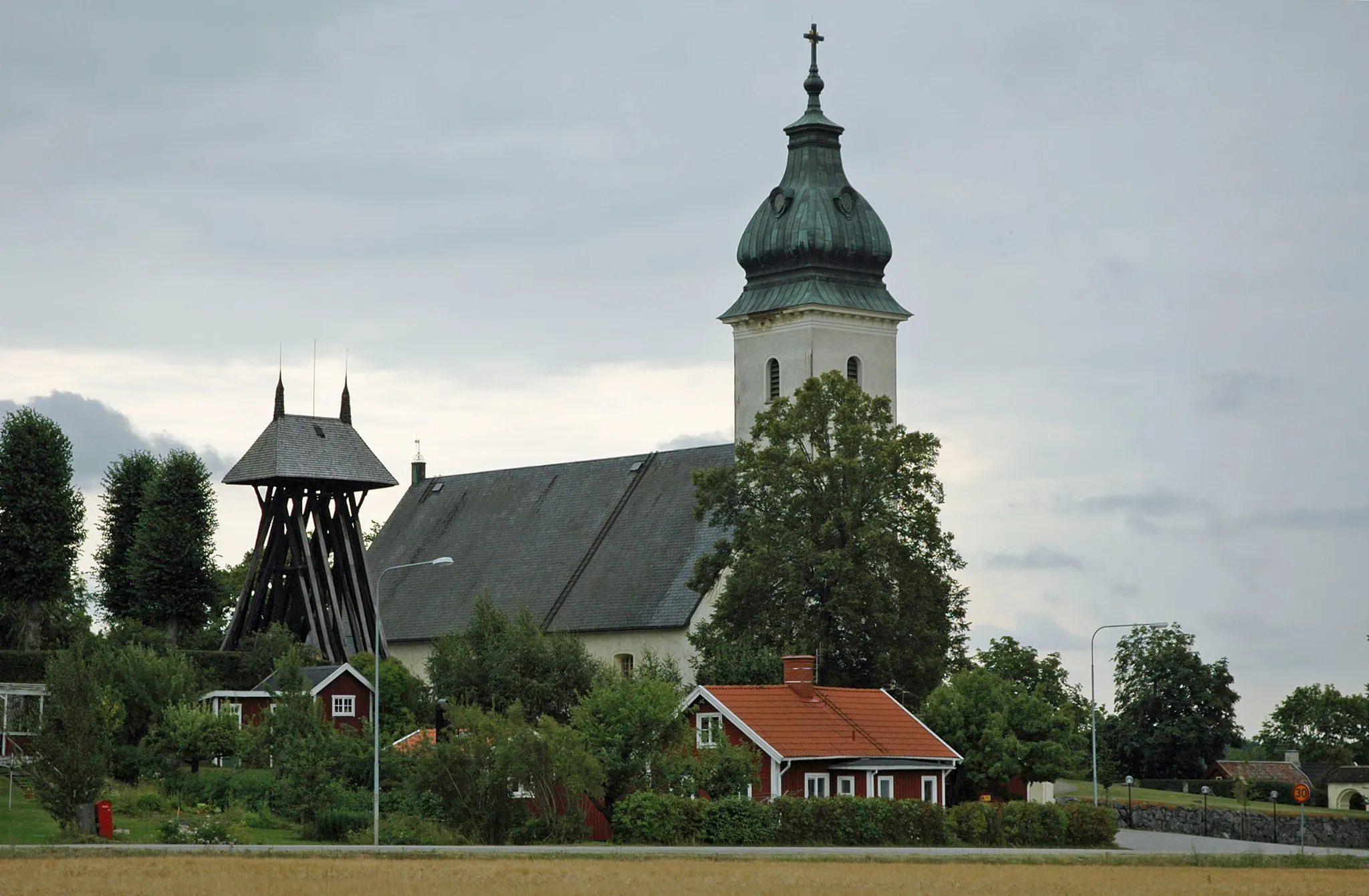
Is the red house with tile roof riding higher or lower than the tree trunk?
lower

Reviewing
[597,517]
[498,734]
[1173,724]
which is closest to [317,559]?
[597,517]

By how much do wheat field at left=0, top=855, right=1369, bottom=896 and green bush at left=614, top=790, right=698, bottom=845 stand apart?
5919mm

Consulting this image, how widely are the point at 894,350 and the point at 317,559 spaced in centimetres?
2105

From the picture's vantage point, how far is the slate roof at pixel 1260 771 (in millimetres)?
104375

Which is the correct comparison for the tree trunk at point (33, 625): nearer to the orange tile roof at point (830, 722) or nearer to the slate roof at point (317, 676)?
the slate roof at point (317, 676)

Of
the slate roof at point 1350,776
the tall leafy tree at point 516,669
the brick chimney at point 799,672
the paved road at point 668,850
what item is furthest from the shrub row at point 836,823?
the slate roof at point 1350,776

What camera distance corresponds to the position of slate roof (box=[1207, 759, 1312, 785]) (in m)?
104

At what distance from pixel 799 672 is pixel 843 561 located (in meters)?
4.69

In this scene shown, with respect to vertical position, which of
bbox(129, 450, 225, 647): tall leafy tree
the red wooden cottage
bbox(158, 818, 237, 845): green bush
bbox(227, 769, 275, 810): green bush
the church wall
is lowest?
bbox(158, 818, 237, 845): green bush

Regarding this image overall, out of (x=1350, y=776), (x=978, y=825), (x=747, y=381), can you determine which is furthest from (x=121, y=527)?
(x=1350, y=776)

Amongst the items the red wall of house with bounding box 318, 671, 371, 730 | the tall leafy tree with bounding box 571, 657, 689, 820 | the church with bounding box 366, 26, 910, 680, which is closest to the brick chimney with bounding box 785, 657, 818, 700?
the tall leafy tree with bounding box 571, 657, 689, 820

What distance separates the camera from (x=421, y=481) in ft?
298

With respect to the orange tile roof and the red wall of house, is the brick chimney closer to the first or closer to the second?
the orange tile roof

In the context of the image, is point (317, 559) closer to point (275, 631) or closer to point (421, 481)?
point (275, 631)
